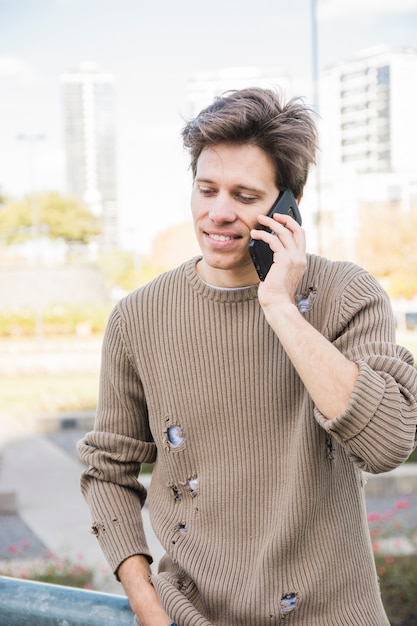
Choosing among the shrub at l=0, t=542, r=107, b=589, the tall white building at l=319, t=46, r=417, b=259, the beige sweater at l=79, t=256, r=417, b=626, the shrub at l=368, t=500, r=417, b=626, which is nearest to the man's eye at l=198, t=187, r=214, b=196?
the beige sweater at l=79, t=256, r=417, b=626

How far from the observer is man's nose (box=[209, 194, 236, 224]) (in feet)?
5.73

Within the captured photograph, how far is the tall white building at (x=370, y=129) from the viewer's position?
84.8 metres

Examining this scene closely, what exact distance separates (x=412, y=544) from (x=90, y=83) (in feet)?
467

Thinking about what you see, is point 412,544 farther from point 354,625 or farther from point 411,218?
point 411,218

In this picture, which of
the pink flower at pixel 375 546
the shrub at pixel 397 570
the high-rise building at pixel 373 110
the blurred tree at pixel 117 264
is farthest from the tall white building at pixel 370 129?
the pink flower at pixel 375 546

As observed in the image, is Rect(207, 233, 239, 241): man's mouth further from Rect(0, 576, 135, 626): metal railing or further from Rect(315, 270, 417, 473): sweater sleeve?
Rect(0, 576, 135, 626): metal railing

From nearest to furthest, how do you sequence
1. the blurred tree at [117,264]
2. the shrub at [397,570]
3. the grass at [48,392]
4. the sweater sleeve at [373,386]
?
1. the sweater sleeve at [373,386]
2. the shrub at [397,570]
3. the grass at [48,392]
4. the blurred tree at [117,264]

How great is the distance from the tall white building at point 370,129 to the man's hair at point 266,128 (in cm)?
6059

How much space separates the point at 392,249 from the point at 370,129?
88604 millimetres

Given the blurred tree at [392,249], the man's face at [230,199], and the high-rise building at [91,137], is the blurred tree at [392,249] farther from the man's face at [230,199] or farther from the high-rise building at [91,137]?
the high-rise building at [91,137]

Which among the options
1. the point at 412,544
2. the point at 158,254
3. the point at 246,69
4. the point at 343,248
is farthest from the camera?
the point at 246,69

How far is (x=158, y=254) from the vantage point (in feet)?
213

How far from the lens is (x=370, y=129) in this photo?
411 ft

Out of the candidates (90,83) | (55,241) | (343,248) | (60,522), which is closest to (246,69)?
(55,241)
